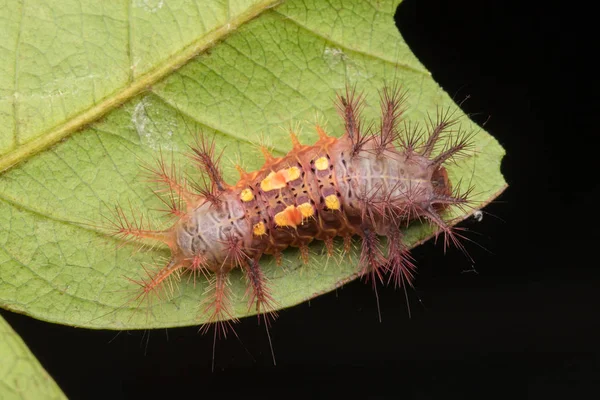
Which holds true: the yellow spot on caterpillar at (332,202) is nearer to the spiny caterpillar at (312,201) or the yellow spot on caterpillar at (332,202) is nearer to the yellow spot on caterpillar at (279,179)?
the spiny caterpillar at (312,201)

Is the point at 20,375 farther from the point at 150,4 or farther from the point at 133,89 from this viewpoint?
the point at 150,4

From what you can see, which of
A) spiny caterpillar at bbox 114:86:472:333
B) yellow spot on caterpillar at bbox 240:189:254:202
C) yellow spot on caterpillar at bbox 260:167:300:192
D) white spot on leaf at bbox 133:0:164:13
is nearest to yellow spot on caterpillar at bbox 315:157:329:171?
spiny caterpillar at bbox 114:86:472:333

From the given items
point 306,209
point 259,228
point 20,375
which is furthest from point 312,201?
point 20,375

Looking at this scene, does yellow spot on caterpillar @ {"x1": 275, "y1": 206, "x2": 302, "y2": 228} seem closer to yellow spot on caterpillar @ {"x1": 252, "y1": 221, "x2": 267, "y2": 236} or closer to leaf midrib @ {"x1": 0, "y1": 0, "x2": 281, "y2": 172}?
yellow spot on caterpillar @ {"x1": 252, "y1": 221, "x2": 267, "y2": 236}

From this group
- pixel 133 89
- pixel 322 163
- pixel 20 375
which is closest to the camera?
pixel 20 375

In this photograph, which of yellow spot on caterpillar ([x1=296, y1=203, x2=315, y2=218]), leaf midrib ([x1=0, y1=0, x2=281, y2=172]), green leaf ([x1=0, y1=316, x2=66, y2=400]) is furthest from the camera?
yellow spot on caterpillar ([x1=296, y1=203, x2=315, y2=218])

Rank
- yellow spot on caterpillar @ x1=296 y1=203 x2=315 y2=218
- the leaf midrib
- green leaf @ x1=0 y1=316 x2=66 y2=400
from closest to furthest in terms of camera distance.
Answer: green leaf @ x1=0 y1=316 x2=66 y2=400
the leaf midrib
yellow spot on caterpillar @ x1=296 y1=203 x2=315 y2=218
